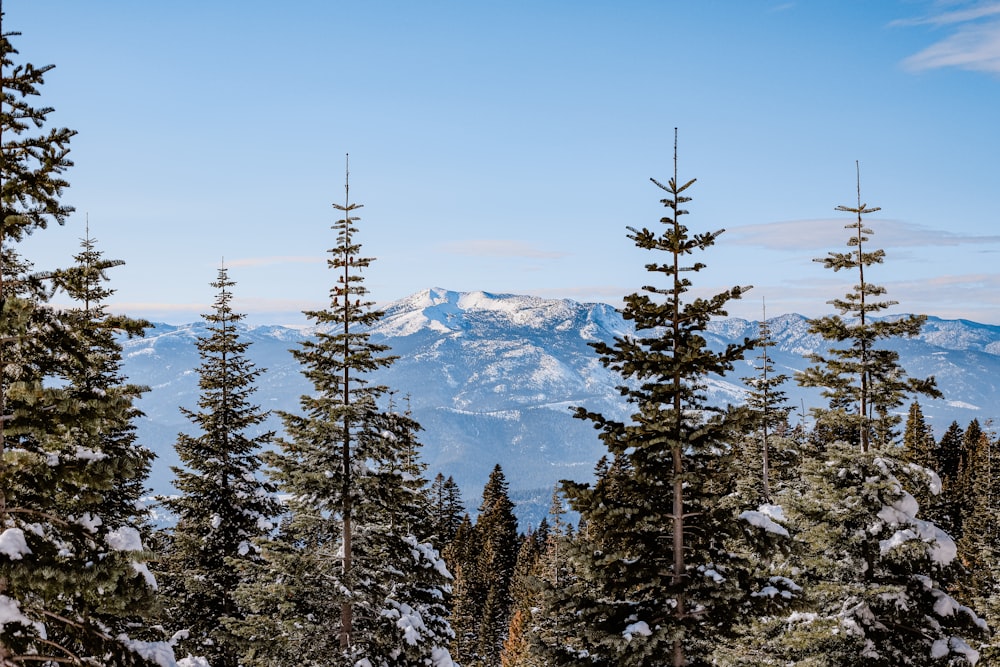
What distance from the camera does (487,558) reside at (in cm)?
7231

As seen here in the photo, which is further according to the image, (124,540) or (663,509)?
(663,509)

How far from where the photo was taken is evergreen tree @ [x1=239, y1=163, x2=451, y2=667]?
1759cm

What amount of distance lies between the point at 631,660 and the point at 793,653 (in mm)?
8065

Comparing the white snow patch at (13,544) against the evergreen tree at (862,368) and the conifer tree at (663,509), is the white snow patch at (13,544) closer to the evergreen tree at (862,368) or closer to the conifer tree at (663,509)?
the conifer tree at (663,509)

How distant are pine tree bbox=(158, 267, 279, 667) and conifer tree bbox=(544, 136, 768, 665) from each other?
40.7ft

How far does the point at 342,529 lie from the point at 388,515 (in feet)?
3.97

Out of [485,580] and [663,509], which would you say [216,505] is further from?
[485,580]

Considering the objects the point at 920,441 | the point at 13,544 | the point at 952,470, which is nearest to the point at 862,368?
the point at 13,544

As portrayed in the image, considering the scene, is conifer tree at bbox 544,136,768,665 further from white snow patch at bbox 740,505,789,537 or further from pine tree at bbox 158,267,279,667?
pine tree at bbox 158,267,279,667

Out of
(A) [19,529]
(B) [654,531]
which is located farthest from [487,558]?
(A) [19,529]

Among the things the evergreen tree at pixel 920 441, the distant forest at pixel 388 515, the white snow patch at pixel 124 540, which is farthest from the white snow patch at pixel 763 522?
the evergreen tree at pixel 920 441

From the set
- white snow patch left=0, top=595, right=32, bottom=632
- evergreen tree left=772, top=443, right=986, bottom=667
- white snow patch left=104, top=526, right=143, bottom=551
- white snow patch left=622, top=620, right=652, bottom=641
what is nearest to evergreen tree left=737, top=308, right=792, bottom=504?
evergreen tree left=772, top=443, right=986, bottom=667

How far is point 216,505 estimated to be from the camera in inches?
918

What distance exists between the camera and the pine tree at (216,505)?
22531 mm
